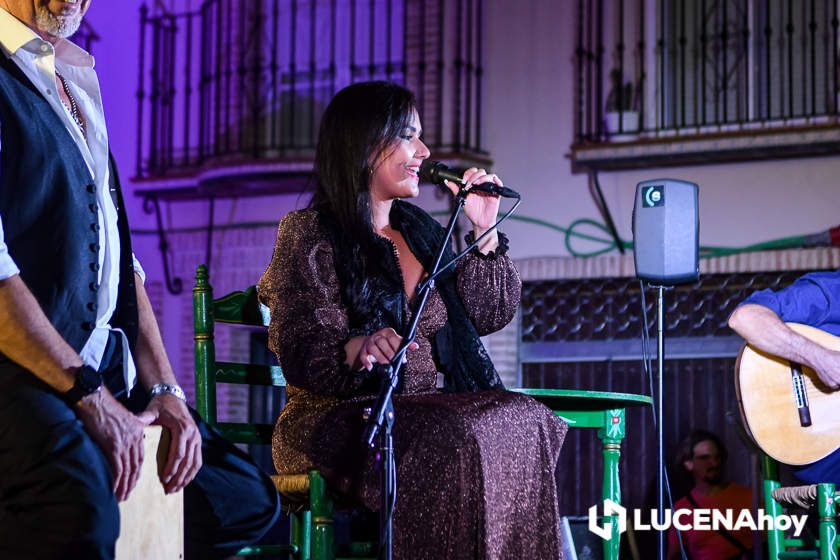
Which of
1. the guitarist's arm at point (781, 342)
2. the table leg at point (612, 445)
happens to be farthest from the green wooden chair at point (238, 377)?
the guitarist's arm at point (781, 342)

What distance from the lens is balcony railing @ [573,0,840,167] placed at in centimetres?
743

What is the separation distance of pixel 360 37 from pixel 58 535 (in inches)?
264

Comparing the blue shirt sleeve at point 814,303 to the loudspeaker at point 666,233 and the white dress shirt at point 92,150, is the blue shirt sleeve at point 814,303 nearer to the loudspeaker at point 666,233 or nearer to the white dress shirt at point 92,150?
the loudspeaker at point 666,233

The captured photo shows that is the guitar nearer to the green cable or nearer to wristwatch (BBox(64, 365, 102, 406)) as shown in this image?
the green cable

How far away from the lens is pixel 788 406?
460 centimetres

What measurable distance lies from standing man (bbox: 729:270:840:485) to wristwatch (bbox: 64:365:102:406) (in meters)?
3.03

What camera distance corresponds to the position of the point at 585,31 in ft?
25.7

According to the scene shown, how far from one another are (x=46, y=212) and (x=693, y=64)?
6026 mm

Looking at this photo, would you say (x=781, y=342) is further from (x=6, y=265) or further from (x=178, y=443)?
(x=6, y=265)

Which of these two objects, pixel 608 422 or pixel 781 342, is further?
pixel 781 342

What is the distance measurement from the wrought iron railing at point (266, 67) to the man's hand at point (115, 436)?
585 cm

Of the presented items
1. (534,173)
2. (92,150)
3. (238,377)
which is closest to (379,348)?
(92,150)

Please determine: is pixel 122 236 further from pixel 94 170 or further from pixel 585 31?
pixel 585 31

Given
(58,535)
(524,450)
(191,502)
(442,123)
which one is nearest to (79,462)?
(58,535)
